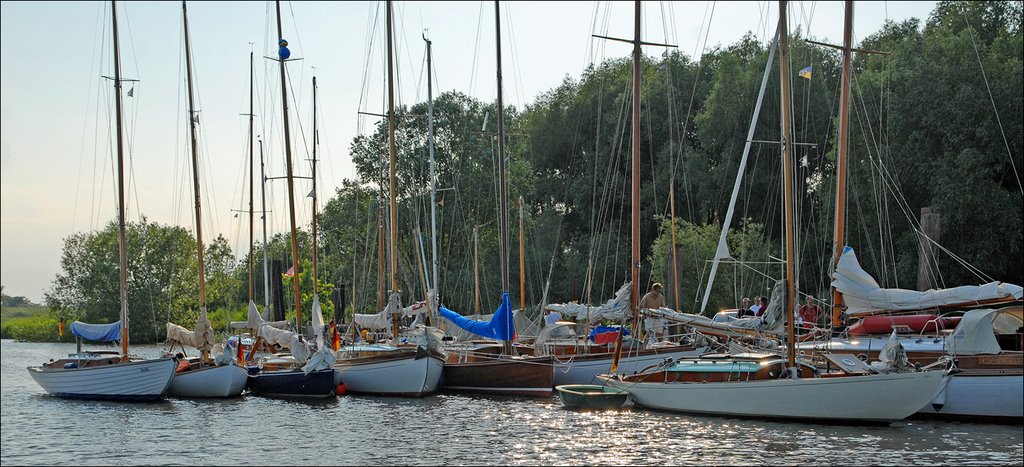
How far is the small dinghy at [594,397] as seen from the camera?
2519 centimetres

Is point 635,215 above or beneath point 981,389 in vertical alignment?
above

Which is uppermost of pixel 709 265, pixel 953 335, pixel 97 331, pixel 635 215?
pixel 635 215

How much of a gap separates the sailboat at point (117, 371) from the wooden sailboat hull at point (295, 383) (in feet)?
9.34

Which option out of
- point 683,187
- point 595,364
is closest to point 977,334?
point 595,364

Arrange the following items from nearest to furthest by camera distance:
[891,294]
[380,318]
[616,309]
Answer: [891,294], [616,309], [380,318]

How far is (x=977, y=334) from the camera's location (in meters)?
23.2

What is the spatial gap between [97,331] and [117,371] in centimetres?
519

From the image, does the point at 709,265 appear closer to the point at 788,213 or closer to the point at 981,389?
the point at 788,213

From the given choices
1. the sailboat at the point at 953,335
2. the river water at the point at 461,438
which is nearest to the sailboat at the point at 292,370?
the river water at the point at 461,438

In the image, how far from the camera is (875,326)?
25.7m

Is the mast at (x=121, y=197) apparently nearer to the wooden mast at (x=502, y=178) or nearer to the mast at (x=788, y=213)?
the wooden mast at (x=502, y=178)

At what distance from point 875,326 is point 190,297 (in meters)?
54.2

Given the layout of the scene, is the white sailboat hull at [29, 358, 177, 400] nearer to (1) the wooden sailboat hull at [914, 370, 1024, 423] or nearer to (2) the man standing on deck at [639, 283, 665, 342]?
(2) the man standing on deck at [639, 283, 665, 342]

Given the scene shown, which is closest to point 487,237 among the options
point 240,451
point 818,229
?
point 818,229
